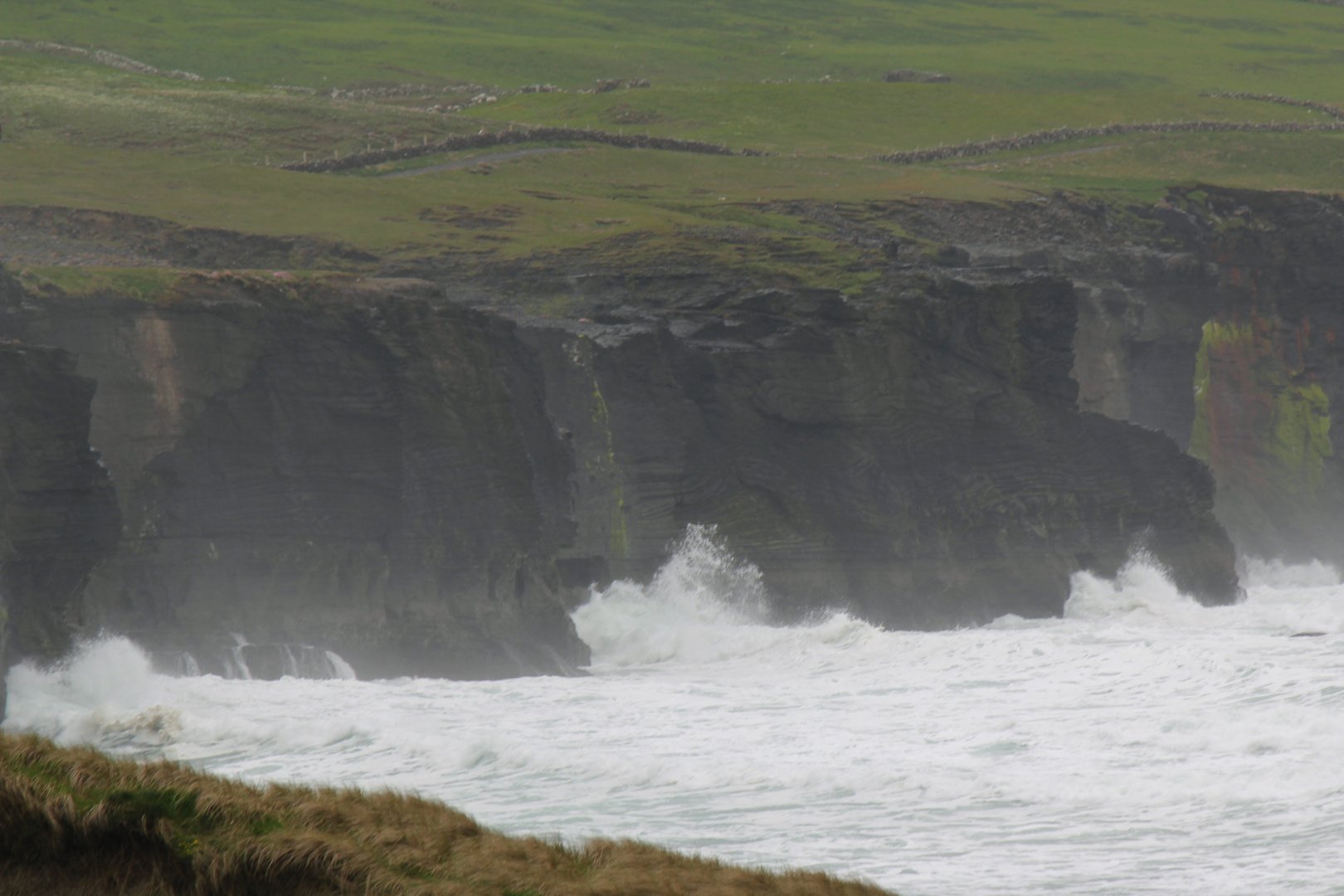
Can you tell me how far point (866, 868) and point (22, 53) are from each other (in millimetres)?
79292

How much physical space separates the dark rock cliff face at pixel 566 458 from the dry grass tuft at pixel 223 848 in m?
25.1

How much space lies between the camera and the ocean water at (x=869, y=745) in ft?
68.9

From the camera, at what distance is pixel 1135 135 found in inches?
3196

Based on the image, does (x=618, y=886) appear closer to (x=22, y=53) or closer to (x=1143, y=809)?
(x=1143, y=809)

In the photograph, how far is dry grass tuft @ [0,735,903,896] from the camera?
10.5 metres

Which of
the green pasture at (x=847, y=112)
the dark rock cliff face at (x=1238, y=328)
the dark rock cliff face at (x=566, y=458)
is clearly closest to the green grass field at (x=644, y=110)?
the green pasture at (x=847, y=112)

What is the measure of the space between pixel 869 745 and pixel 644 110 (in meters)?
61.3

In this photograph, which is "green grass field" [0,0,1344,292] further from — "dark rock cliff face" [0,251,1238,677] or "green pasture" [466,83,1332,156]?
"dark rock cliff face" [0,251,1238,677]

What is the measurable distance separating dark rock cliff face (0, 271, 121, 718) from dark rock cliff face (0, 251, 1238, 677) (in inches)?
90.9

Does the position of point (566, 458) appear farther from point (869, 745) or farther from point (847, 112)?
point (847, 112)

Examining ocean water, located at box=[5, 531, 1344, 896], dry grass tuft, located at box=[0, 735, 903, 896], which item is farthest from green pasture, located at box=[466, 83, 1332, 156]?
dry grass tuft, located at box=[0, 735, 903, 896]

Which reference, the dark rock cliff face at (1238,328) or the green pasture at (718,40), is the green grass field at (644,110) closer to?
the green pasture at (718,40)

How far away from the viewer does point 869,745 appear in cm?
2809

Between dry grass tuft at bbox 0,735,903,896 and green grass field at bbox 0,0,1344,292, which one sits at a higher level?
green grass field at bbox 0,0,1344,292
